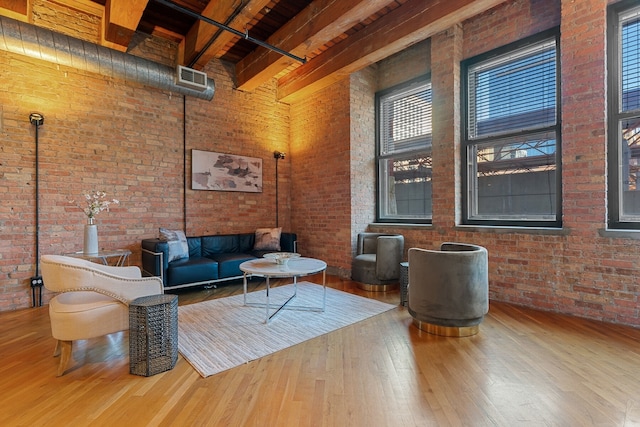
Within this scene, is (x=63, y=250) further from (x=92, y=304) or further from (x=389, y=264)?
(x=389, y=264)

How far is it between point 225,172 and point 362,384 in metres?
4.35

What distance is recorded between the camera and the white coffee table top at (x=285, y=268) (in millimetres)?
3146

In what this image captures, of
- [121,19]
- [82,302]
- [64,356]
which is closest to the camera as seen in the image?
[64,356]

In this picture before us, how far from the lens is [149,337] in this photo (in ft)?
7.10

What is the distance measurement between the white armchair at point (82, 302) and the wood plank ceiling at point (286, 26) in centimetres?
280

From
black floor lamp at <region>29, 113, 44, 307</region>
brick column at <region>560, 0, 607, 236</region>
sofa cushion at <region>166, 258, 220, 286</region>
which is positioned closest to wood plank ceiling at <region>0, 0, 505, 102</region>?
brick column at <region>560, 0, 607, 236</region>

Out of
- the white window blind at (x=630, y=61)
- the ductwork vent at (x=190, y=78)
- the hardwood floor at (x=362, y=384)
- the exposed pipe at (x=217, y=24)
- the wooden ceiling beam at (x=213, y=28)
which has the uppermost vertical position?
the wooden ceiling beam at (x=213, y=28)

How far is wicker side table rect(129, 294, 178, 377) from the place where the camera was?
2160 mm

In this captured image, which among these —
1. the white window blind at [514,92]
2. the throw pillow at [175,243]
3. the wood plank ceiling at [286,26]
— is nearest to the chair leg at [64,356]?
the throw pillow at [175,243]

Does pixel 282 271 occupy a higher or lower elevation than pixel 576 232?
lower

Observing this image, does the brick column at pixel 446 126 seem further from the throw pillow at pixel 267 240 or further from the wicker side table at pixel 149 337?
the wicker side table at pixel 149 337

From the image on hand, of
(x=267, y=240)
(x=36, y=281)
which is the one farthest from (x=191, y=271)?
(x=36, y=281)

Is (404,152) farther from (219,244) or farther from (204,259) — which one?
(204,259)

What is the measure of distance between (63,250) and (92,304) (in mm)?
2359
